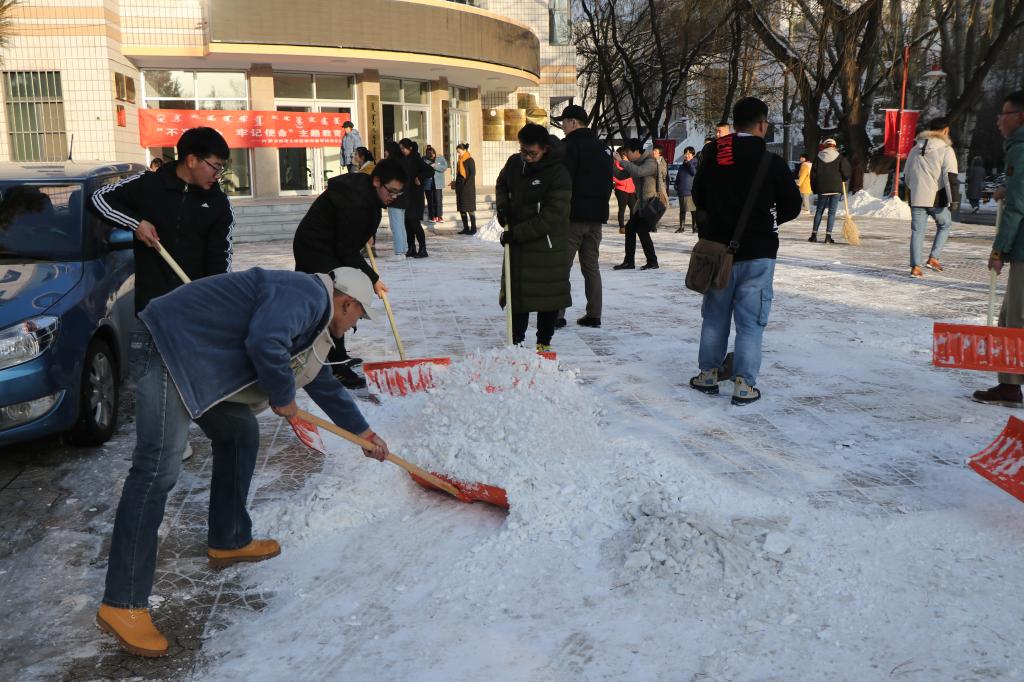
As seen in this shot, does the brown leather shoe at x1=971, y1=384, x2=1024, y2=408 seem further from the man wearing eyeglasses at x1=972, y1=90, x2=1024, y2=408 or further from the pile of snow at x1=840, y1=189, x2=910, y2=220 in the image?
the pile of snow at x1=840, y1=189, x2=910, y2=220

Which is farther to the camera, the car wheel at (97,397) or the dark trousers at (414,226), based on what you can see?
the dark trousers at (414,226)

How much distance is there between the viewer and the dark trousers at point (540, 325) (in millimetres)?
6324

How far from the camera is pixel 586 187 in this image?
7512 millimetres

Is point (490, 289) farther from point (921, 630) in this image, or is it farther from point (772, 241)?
point (921, 630)

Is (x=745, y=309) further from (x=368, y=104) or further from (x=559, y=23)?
(x=559, y=23)

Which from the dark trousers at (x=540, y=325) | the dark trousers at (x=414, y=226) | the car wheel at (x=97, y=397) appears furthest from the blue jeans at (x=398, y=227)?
the car wheel at (x=97, y=397)

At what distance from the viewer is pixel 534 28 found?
1137 inches

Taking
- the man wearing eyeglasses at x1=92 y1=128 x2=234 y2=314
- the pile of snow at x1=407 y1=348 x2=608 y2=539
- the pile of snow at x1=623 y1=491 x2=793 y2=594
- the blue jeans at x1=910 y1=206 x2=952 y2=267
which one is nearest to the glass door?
the blue jeans at x1=910 y1=206 x2=952 y2=267

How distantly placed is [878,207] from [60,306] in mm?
20998

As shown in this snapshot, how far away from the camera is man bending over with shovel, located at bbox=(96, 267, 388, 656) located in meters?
2.77

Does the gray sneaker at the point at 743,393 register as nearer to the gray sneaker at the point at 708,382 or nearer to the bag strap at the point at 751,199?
the gray sneaker at the point at 708,382

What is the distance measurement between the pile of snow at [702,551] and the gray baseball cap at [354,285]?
143 cm

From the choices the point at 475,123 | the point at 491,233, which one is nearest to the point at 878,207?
the point at 491,233

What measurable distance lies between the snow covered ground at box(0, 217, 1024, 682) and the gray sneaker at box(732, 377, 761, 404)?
0.16m
